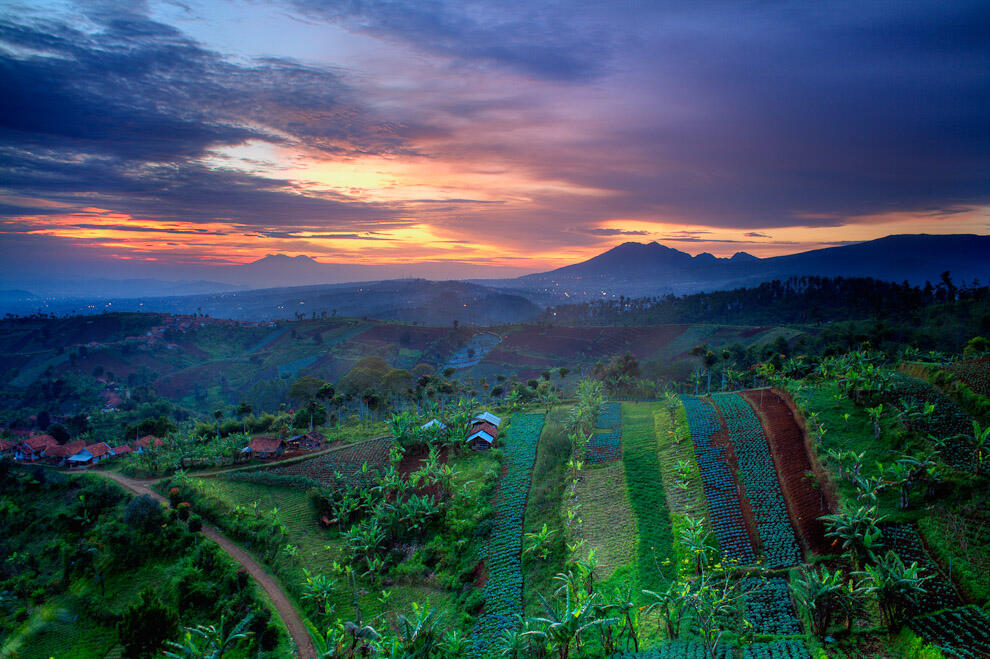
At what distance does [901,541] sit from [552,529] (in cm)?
1378

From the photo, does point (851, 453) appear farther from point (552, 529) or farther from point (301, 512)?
point (301, 512)

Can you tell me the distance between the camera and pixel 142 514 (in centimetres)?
3011

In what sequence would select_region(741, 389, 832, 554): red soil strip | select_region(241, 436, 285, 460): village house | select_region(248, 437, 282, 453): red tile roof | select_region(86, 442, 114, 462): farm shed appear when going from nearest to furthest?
select_region(741, 389, 832, 554): red soil strip → select_region(241, 436, 285, 460): village house → select_region(248, 437, 282, 453): red tile roof → select_region(86, 442, 114, 462): farm shed

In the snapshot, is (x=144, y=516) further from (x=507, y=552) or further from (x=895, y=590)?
(x=895, y=590)

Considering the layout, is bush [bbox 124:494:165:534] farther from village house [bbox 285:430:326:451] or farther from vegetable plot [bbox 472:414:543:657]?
vegetable plot [bbox 472:414:543:657]

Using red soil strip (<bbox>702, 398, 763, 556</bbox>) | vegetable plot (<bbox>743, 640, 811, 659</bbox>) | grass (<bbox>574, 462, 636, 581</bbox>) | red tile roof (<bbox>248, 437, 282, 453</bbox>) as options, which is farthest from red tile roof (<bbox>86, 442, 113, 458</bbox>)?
vegetable plot (<bbox>743, 640, 811, 659</bbox>)

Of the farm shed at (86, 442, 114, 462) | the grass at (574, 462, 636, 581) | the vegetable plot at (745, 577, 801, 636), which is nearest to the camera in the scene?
the vegetable plot at (745, 577, 801, 636)

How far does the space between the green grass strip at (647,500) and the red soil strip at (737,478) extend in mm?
3177

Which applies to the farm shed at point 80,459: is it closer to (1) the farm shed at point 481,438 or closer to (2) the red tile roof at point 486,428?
(2) the red tile roof at point 486,428

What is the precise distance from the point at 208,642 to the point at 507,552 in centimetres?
1433

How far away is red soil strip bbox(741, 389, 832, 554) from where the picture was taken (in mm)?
18594

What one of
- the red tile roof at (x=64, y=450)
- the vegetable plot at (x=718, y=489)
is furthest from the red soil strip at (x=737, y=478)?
the red tile roof at (x=64, y=450)

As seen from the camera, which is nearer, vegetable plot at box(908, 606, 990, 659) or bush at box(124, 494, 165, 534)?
vegetable plot at box(908, 606, 990, 659)

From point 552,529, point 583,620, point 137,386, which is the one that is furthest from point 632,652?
point 137,386
